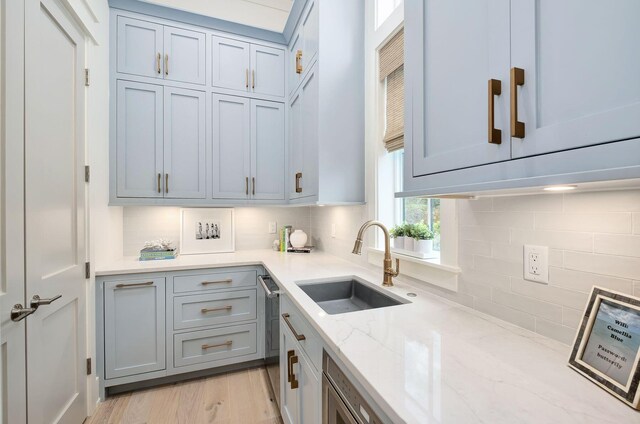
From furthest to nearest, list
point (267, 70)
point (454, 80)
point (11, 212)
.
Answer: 1. point (267, 70)
2. point (11, 212)
3. point (454, 80)

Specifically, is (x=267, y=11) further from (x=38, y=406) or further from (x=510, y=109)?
(x=38, y=406)

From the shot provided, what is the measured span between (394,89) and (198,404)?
2.36 meters

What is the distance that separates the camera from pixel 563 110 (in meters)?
0.59

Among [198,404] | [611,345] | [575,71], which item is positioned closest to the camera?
[575,71]

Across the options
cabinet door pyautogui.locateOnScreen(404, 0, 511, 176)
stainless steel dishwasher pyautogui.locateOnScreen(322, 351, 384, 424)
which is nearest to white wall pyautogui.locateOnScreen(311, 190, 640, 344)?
cabinet door pyautogui.locateOnScreen(404, 0, 511, 176)

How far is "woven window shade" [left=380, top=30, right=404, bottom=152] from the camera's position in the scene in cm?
166

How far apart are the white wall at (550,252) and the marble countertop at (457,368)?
7cm

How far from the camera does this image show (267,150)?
8.46ft

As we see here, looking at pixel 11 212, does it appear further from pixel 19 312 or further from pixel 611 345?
pixel 611 345

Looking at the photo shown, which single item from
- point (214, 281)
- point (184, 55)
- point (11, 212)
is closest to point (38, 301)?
point (11, 212)

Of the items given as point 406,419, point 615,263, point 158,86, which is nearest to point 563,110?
point 615,263

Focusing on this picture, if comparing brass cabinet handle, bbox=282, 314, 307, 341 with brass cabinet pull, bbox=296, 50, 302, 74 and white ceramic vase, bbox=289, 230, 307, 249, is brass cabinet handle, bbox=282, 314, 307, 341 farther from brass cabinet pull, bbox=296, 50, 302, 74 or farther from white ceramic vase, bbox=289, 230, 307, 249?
brass cabinet pull, bbox=296, 50, 302, 74

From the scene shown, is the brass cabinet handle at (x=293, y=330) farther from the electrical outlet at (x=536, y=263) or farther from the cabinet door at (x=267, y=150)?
the cabinet door at (x=267, y=150)

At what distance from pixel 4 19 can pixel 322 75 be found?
145cm
